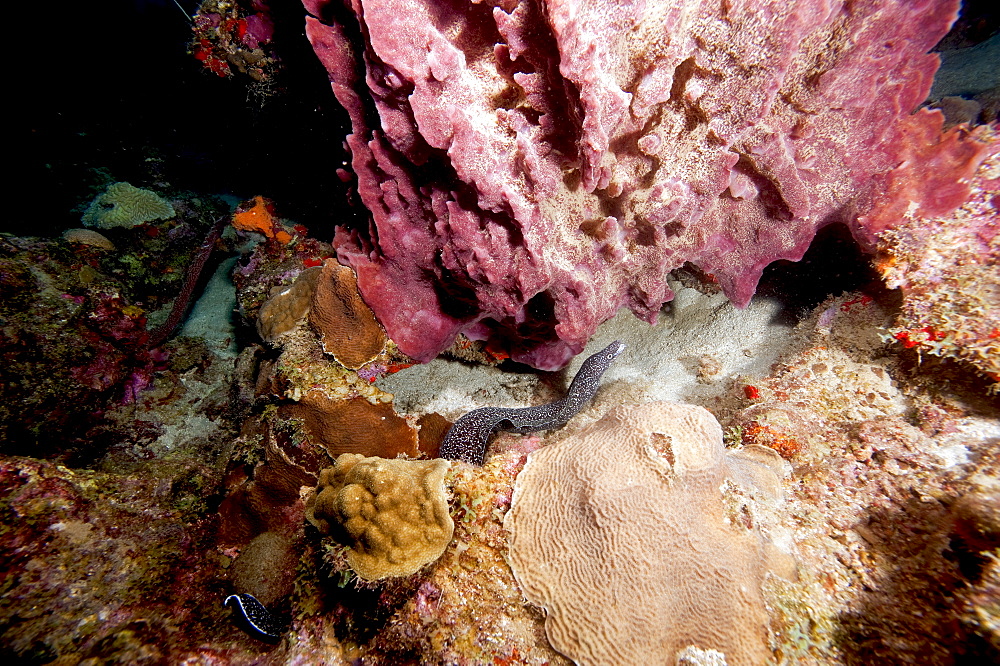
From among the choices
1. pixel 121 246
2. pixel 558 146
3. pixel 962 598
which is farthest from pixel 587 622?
pixel 121 246

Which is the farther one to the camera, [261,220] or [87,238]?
[87,238]

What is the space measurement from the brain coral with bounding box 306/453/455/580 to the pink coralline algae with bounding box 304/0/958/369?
63.1 inches

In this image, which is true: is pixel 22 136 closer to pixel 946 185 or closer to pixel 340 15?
pixel 340 15

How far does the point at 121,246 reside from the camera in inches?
311

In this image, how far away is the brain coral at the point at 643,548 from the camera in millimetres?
1978

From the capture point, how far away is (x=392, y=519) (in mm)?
2117

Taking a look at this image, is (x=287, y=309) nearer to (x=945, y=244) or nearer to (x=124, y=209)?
(x=945, y=244)

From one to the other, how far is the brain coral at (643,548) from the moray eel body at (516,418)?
1178 mm

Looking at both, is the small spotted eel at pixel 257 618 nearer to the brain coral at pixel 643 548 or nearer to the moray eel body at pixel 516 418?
the moray eel body at pixel 516 418

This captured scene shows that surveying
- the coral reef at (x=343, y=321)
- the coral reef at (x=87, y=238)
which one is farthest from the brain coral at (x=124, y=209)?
the coral reef at (x=343, y=321)

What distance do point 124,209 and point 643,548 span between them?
11.5 meters

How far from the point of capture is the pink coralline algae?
250 centimetres

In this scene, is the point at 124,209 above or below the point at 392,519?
above

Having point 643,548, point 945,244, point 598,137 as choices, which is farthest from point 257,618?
point 945,244
